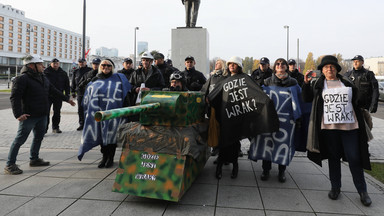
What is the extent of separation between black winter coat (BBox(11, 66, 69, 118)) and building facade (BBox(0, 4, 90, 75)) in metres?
79.9

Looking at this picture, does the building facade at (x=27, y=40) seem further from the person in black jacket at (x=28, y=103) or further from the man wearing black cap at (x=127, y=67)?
the person in black jacket at (x=28, y=103)

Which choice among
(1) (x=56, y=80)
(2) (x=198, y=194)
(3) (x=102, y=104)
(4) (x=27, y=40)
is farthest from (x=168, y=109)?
(4) (x=27, y=40)

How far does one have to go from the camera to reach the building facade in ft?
260

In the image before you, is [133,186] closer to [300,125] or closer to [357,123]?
[300,125]

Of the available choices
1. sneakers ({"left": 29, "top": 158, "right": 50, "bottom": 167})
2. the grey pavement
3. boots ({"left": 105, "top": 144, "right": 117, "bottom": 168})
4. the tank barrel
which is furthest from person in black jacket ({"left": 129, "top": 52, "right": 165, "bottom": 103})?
sneakers ({"left": 29, "top": 158, "right": 50, "bottom": 167})

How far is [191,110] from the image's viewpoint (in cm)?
371

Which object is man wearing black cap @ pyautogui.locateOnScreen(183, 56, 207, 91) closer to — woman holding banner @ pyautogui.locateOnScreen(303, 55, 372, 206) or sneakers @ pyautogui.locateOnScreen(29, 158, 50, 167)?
woman holding banner @ pyautogui.locateOnScreen(303, 55, 372, 206)

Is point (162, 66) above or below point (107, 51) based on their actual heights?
below

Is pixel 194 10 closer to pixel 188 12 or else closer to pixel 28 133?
pixel 188 12

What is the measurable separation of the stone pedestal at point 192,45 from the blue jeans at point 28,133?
16.6 feet

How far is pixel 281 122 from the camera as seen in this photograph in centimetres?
414

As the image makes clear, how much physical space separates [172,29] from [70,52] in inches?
4488

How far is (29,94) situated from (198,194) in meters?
3.22

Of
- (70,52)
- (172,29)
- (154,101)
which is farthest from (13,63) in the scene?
(154,101)
